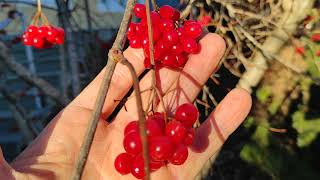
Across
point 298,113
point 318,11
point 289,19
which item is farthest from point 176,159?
point 298,113

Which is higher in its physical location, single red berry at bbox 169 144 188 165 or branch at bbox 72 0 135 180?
branch at bbox 72 0 135 180

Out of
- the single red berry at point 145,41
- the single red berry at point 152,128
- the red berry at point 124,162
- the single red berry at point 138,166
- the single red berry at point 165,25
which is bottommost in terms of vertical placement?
the red berry at point 124,162

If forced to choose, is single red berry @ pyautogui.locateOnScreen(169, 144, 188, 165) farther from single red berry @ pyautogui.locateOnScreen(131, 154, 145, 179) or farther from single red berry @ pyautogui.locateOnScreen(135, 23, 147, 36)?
single red berry @ pyautogui.locateOnScreen(135, 23, 147, 36)

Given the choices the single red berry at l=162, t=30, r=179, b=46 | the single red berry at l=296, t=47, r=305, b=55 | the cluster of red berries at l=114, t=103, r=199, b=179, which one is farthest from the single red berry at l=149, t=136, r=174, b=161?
the single red berry at l=296, t=47, r=305, b=55

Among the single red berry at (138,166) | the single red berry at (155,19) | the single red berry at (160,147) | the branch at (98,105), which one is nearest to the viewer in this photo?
the branch at (98,105)

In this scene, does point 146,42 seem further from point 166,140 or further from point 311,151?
point 311,151

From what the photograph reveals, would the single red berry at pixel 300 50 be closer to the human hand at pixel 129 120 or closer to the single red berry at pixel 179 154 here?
the human hand at pixel 129 120

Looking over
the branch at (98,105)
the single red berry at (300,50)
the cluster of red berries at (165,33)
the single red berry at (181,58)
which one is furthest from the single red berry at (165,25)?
the single red berry at (300,50)

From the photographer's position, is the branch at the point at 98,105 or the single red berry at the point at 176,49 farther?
the single red berry at the point at 176,49
